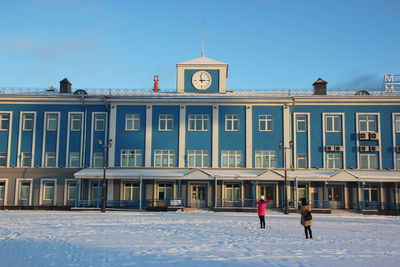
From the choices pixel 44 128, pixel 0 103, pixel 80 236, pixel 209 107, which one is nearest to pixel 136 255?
pixel 80 236

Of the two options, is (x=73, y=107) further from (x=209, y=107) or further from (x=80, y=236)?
(x=80, y=236)

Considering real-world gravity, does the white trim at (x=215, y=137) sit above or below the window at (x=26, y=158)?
above

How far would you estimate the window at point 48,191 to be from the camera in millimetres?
34094

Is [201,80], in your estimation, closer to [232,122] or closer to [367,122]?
[232,122]

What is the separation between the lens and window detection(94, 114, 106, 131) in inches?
1385

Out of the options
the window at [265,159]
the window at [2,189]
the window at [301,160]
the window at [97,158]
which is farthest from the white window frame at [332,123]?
the window at [2,189]

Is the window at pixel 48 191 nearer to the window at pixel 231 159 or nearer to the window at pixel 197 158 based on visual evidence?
the window at pixel 197 158

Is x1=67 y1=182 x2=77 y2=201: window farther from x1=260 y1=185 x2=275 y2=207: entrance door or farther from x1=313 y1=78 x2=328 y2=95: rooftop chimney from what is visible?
x1=313 y1=78 x2=328 y2=95: rooftop chimney

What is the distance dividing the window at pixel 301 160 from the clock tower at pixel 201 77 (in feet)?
27.4

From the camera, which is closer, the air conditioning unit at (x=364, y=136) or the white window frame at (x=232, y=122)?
the air conditioning unit at (x=364, y=136)

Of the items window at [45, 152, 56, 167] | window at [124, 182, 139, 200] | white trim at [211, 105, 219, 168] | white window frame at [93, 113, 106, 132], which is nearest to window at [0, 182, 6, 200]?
window at [45, 152, 56, 167]

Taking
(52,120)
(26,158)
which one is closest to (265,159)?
(52,120)

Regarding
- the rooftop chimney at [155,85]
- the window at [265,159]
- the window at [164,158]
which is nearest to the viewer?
the window at [265,159]

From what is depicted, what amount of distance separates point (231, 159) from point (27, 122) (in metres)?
17.2
